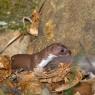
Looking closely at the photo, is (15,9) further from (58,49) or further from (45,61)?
(58,49)

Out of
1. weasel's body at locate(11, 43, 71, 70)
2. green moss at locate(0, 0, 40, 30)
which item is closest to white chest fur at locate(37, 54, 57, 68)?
weasel's body at locate(11, 43, 71, 70)

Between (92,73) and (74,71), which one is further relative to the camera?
(92,73)

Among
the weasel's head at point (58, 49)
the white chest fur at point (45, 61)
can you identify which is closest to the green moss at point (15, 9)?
the white chest fur at point (45, 61)

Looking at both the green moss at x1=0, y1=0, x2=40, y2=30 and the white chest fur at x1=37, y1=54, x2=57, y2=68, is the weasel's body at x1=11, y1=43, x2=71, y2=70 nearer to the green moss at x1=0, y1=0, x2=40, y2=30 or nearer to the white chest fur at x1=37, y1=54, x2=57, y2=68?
the white chest fur at x1=37, y1=54, x2=57, y2=68

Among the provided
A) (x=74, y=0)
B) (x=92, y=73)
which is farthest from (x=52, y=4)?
(x=92, y=73)

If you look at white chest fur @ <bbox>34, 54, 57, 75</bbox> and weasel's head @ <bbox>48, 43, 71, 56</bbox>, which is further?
white chest fur @ <bbox>34, 54, 57, 75</bbox>

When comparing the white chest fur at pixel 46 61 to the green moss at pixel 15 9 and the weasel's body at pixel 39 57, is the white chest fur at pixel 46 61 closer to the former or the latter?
the weasel's body at pixel 39 57

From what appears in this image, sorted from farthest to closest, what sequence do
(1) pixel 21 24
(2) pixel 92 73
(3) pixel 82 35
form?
(1) pixel 21 24, (3) pixel 82 35, (2) pixel 92 73

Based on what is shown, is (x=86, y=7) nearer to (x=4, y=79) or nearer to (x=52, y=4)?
(x=52, y=4)
